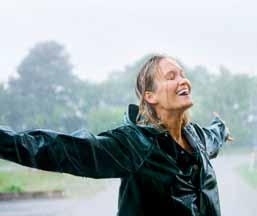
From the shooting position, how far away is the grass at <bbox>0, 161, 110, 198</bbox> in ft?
4.03

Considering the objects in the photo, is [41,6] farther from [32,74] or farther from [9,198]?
[9,198]

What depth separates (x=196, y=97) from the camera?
4.53 feet

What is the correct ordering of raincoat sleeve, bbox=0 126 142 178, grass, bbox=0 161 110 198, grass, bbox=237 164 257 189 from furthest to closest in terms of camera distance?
grass, bbox=237 164 257 189, grass, bbox=0 161 110 198, raincoat sleeve, bbox=0 126 142 178

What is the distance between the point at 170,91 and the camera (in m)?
0.96

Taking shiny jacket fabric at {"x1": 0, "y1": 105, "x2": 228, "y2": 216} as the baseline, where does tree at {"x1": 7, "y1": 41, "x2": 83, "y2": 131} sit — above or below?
above

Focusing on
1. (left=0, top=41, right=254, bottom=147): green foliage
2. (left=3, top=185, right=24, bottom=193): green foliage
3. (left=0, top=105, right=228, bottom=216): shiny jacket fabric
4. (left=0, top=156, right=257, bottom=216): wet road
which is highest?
(left=0, top=41, right=254, bottom=147): green foliage

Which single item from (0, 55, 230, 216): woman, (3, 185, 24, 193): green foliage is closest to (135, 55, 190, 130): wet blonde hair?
(0, 55, 230, 216): woman

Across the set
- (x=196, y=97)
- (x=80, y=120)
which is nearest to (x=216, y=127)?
(x=196, y=97)

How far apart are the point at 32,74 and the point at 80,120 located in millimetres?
169

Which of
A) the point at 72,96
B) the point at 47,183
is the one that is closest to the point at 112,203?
the point at 47,183

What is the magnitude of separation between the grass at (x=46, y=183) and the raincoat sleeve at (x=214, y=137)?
28 centimetres

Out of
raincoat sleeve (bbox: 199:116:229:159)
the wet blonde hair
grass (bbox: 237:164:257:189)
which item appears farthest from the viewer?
grass (bbox: 237:164:257:189)

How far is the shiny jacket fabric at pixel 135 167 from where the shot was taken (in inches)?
32.9

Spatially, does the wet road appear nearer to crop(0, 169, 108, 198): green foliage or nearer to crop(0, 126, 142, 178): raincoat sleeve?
crop(0, 169, 108, 198): green foliage
